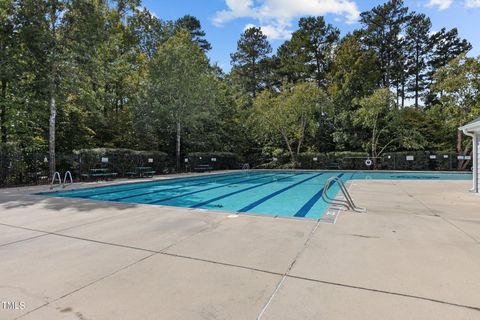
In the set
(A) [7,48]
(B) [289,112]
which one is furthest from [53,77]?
(B) [289,112]

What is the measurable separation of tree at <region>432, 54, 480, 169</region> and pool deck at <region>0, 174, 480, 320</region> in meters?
14.2

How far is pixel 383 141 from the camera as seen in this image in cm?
2072

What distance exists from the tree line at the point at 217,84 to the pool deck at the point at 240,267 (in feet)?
28.0

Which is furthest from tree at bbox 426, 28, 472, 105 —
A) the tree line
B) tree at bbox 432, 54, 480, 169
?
tree at bbox 432, 54, 480, 169

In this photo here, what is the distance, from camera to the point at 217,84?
20.5m

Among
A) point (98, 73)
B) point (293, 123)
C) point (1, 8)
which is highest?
point (1, 8)

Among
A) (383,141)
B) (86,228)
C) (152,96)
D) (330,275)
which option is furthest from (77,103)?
(383,141)

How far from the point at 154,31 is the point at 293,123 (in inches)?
507

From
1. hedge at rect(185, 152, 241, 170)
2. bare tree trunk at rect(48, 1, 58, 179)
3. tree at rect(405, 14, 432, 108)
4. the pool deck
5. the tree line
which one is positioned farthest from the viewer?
tree at rect(405, 14, 432, 108)

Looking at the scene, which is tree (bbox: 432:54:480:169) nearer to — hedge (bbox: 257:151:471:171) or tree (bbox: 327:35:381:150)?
hedge (bbox: 257:151:471:171)

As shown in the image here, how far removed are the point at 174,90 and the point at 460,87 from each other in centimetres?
1591

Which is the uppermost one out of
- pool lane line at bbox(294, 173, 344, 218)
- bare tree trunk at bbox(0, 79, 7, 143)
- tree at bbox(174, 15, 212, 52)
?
tree at bbox(174, 15, 212, 52)

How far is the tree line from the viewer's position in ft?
35.2

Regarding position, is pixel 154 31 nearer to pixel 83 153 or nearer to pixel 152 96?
pixel 152 96
